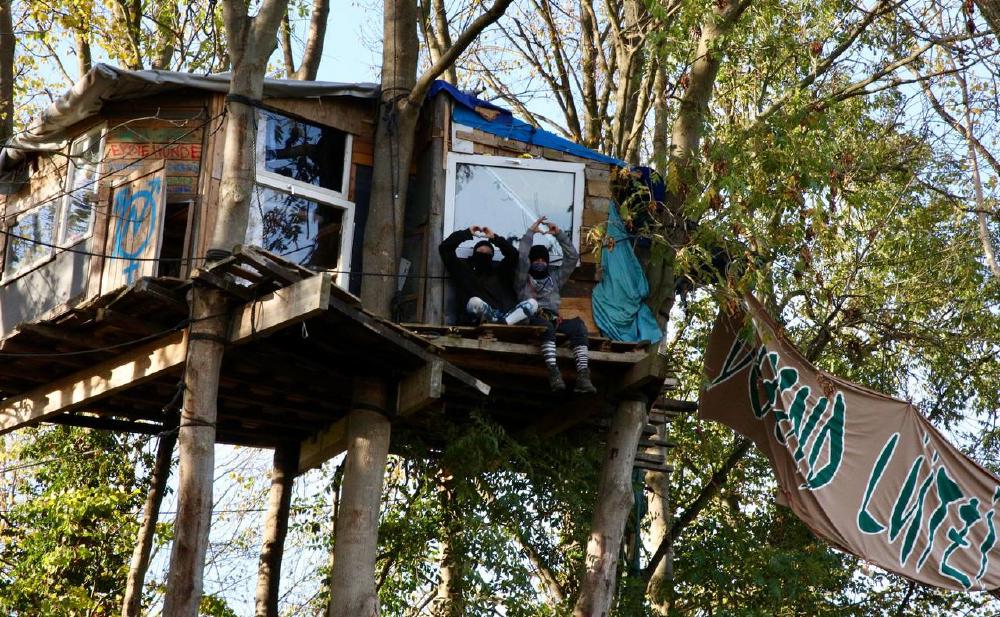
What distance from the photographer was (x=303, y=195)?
14.2 meters

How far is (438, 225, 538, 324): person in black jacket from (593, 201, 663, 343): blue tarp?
120cm

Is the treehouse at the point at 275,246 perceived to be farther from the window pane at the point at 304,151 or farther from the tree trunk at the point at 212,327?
the tree trunk at the point at 212,327

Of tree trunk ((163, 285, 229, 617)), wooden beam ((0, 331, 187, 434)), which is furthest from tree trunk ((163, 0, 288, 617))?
wooden beam ((0, 331, 187, 434))

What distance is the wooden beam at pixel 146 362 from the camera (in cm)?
1183

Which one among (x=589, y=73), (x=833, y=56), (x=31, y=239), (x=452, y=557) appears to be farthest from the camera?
(x=589, y=73)

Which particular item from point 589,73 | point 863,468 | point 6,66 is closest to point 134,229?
point 6,66

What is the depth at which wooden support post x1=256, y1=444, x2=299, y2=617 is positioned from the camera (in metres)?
16.5

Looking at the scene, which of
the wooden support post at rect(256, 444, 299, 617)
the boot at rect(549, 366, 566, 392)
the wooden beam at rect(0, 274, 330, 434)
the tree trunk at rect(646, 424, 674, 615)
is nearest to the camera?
the wooden beam at rect(0, 274, 330, 434)

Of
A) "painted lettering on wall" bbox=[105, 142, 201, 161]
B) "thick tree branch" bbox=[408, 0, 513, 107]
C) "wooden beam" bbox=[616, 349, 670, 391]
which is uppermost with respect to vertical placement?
"thick tree branch" bbox=[408, 0, 513, 107]

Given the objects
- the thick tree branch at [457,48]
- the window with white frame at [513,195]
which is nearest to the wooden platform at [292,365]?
the window with white frame at [513,195]

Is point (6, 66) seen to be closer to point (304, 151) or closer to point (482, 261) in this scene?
point (304, 151)

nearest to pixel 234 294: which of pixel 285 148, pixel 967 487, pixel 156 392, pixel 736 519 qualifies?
pixel 285 148

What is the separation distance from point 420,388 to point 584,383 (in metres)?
1.75

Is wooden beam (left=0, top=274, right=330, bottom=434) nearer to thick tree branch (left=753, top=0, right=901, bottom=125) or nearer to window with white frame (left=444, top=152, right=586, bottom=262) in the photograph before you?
window with white frame (left=444, top=152, right=586, bottom=262)
